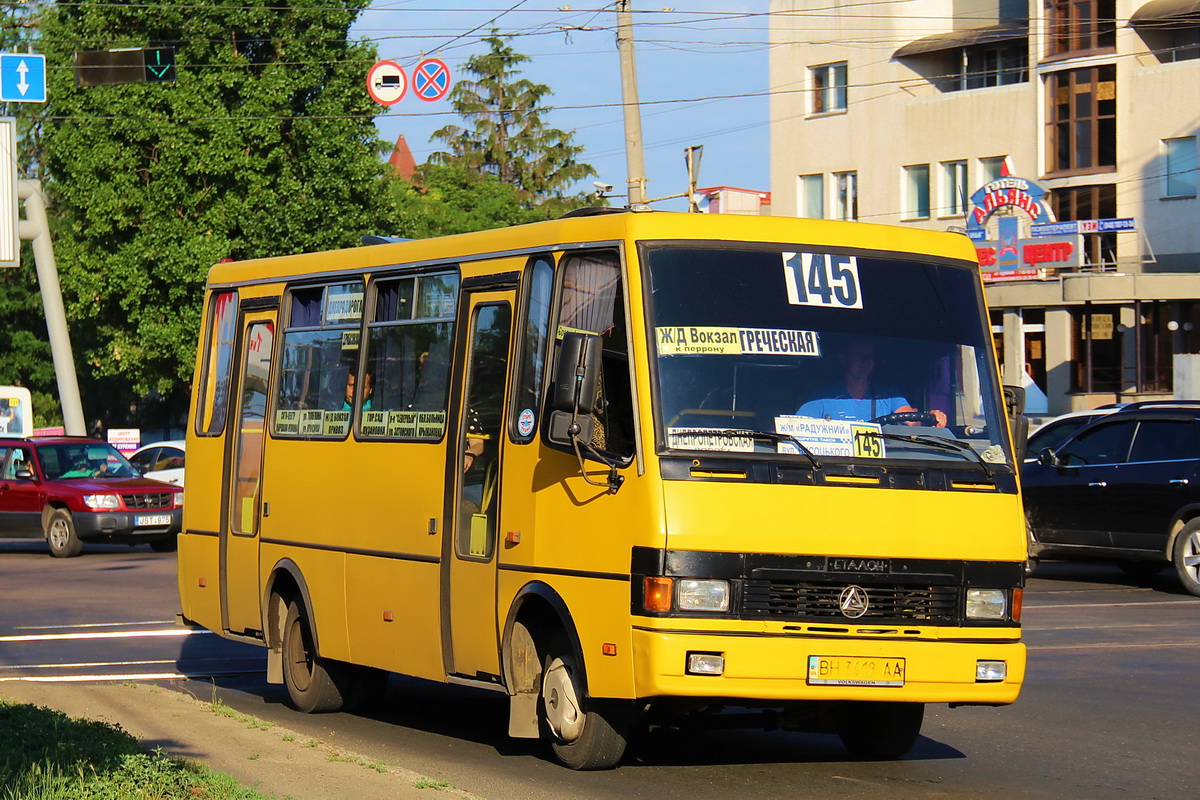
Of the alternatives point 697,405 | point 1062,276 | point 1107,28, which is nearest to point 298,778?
point 697,405

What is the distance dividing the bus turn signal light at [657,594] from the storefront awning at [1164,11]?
46.9m

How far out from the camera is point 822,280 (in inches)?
346

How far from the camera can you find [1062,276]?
48625 millimetres

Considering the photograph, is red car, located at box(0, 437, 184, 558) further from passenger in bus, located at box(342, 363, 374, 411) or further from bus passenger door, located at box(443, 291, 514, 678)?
bus passenger door, located at box(443, 291, 514, 678)

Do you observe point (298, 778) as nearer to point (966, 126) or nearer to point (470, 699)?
point (470, 699)

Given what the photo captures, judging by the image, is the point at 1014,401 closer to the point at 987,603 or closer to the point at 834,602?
the point at 987,603

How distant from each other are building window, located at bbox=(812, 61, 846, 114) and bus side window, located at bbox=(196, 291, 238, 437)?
4806cm

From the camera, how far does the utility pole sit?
23016 mm

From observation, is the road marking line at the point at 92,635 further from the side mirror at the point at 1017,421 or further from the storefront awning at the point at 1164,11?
the storefront awning at the point at 1164,11

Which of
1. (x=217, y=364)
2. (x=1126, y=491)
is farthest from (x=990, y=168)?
(x=217, y=364)

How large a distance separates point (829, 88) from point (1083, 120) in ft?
32.9

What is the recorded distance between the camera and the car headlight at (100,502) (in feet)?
87.3

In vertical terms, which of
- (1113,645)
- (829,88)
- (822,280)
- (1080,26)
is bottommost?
(1113,645)

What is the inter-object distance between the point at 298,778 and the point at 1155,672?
24.3 ft
